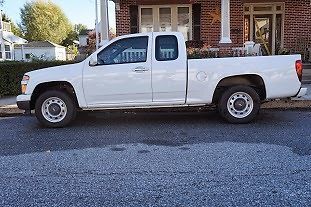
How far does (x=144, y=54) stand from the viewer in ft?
24.6

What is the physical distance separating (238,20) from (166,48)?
9.36m

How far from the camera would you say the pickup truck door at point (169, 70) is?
7.40 metres

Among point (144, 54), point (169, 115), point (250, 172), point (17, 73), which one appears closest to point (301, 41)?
point (169, 115)

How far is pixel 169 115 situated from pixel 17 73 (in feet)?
19.8

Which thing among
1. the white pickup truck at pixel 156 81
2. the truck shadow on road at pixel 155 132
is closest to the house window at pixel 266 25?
the truck shadow on road at pixel 155 132

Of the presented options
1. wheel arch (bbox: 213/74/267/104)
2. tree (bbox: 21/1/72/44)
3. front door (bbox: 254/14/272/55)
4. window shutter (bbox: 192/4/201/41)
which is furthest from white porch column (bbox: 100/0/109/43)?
tree (bbox: 21/1/72/44)

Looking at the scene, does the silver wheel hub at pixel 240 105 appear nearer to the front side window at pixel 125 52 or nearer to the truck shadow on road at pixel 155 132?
the truck shadow on road at pixel 155 132

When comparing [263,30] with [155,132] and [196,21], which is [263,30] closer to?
[196,21]

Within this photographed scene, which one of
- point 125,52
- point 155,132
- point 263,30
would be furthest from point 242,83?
point 263,30

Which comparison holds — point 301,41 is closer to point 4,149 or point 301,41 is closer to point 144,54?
point 144,54

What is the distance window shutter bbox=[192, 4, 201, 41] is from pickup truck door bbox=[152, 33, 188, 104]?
8.88m

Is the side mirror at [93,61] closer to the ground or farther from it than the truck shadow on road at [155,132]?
farther from it

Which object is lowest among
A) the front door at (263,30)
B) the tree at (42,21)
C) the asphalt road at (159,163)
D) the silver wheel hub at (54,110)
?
the asphalt road at (159,163)

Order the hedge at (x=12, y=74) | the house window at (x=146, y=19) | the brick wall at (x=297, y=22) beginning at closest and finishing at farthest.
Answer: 1. the hedge at (x=12, y=74)
2. the brick wall at (x=297, y=22)
3. the house window at (x=146, y=19)
